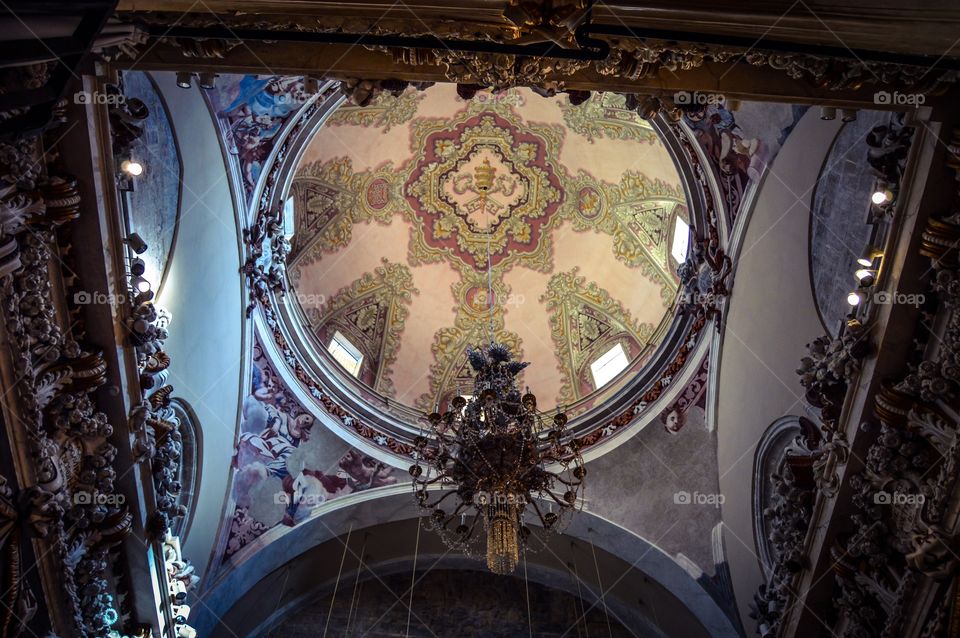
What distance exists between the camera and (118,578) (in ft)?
25.7

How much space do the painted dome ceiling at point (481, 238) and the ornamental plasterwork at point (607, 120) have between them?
0.04 meters

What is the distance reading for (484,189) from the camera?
14.7 meters

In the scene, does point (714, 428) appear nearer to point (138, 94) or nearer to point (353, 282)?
point (353, 282)

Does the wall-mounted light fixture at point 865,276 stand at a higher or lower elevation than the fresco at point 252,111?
lower

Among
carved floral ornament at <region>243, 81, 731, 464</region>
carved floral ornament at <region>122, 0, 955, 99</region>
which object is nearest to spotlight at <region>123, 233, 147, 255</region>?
carved floral ornament at <region>122, 0, 955, 99</region>

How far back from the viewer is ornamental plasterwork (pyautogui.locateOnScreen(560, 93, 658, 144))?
12328 millimetres

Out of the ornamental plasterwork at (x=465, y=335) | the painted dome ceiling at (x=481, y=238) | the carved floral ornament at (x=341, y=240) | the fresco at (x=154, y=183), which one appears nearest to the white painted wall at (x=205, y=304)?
the fresco at (x=154, y=183)

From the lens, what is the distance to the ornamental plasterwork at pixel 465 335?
14.7 meters

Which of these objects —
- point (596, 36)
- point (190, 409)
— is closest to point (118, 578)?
point (190, 409)

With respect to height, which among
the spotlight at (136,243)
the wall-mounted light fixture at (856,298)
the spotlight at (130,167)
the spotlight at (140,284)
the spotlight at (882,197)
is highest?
the spotlight at (882,197)

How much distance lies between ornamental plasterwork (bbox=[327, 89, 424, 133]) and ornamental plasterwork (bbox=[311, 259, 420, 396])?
2628 millimetres

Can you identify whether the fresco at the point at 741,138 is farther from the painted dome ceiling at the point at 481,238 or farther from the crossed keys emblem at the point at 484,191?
the crossed keys emblem at the point at 484,191

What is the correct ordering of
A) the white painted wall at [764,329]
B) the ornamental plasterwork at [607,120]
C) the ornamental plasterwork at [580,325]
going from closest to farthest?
1. the white painted wall at [764,329]
2. the ornamental plasterwork at [607,120]
3. the ornamental plasterwork at [580,325]

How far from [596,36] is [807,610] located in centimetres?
618
